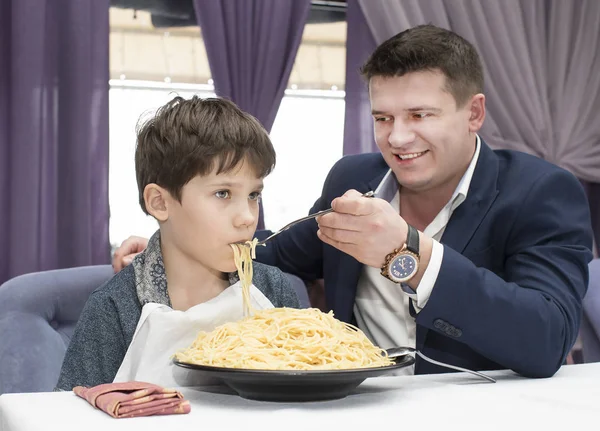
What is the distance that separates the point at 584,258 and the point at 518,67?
2845 millimetres

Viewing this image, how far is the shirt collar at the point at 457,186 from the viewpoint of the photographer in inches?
89.4

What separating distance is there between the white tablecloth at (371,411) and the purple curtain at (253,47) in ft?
8.15

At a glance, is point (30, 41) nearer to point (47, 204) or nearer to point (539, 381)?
point (47, 204)

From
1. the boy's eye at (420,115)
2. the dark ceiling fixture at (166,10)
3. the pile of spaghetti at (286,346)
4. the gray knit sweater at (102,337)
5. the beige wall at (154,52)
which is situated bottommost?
the gray knit sweater at (102,337)

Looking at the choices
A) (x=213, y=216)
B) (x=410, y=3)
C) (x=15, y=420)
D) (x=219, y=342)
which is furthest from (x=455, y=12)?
(x=15, y=420)

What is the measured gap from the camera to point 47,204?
3.69m

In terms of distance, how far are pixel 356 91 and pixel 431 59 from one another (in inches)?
78.7

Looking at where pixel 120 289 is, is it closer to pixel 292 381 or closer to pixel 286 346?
pixel 286 346

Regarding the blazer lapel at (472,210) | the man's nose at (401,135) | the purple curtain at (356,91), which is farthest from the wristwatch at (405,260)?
the purple curtain at (356,91)

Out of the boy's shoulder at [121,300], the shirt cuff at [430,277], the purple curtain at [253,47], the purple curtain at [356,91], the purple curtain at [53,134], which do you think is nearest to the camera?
the shirt cuff at [430,277]

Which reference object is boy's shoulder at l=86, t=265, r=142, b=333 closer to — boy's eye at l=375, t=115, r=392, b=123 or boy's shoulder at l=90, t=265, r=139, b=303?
boy's shoulder at l=90, t=265, r=139, b=303

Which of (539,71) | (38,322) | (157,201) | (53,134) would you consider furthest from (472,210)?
(539,71)

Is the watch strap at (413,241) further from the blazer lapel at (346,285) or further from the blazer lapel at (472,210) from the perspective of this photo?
the blazer lapel at (346,285)

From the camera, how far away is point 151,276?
6.24 feet
